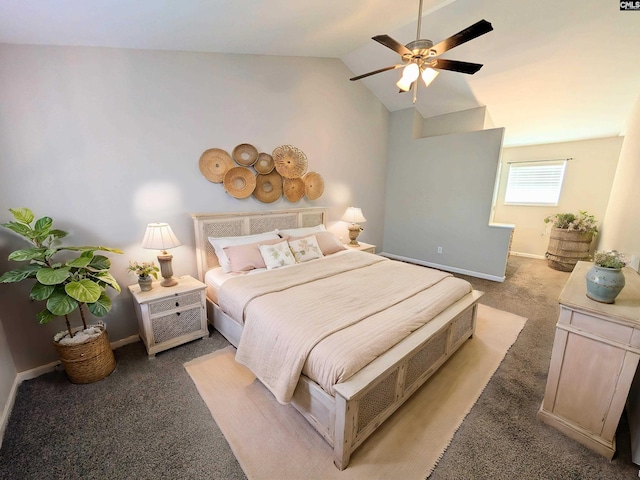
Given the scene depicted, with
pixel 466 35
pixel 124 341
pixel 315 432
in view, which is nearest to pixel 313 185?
pixel 466 35

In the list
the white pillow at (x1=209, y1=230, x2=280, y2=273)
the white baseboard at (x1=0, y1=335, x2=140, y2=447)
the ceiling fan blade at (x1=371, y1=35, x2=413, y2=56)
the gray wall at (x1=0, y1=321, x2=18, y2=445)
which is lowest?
the white baseboard at (x1=0, y1=335, x2=140, y2=447)

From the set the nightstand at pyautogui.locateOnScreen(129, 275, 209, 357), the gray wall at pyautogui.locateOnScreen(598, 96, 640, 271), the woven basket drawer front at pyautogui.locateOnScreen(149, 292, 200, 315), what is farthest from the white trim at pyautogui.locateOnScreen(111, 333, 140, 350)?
the gray wall at pyautogui.locateOnScreen(598, 96, 640, 271)

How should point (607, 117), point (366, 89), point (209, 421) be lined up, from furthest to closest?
point (366, 89)
point (607, 117)
point (209, 421)

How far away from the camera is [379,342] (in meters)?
1.64

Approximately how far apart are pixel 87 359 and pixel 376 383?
85.7 inches

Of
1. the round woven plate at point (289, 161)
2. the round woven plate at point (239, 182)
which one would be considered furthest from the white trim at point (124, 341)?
the round woven plate at point (289, 161)

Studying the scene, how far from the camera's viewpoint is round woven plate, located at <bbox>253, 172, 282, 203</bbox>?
3394 millimetres

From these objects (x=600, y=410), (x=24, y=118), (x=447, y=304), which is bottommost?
(x=600, y=410)

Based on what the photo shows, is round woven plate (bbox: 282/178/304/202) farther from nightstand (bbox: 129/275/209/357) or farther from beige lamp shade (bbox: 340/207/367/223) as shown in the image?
nightstand (bbox: 129/275/209/357)

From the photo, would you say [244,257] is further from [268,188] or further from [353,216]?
[353,216]

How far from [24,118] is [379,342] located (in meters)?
3.06

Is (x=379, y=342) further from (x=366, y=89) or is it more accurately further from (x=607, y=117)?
(x=607, y=117)

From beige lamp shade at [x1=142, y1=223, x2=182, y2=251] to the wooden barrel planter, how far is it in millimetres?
6186

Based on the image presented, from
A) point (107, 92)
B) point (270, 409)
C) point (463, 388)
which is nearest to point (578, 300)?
point (463, 388)
